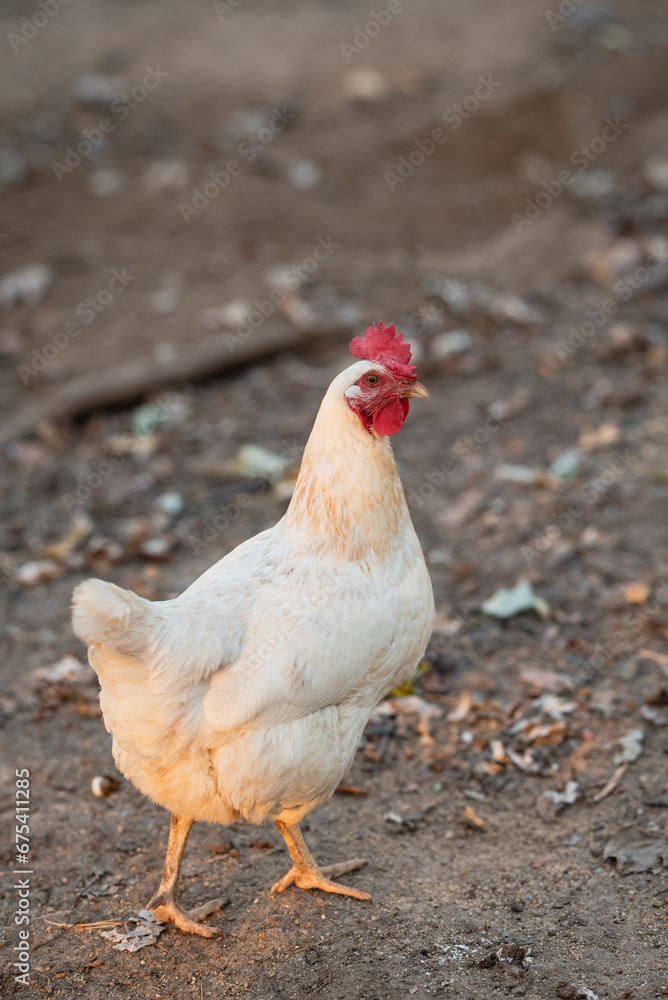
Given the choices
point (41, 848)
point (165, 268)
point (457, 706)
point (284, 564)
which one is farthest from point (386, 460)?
point (165, 268)

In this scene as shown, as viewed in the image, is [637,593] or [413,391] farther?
[637,593]

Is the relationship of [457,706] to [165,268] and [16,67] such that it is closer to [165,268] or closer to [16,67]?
[165,268]

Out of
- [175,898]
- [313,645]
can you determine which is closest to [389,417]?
[313,645]

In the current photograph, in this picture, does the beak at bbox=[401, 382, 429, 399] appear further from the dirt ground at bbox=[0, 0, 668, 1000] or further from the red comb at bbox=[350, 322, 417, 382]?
the dirt ground at bbox=[0, 0, 668, 1000]

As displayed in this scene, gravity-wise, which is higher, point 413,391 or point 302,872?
point 413,391

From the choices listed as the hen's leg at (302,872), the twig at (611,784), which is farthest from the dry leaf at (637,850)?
the hen's leg at (302,872)

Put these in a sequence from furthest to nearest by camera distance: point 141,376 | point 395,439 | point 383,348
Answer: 1. point 141,376
2. point 395,439
3. point 383,348

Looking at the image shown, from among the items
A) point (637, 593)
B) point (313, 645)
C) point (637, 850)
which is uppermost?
point (313, 645)

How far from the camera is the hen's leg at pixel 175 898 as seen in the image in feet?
10.1

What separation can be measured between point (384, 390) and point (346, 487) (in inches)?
14.1

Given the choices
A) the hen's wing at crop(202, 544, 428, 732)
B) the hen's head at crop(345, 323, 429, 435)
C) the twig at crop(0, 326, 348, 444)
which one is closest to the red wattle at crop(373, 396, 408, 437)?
the hen's head at crop(345, 323, 429, 435)

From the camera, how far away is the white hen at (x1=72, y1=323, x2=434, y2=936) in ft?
8.95

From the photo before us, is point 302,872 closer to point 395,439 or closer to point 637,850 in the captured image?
point 637,850

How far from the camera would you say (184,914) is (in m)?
3.12
